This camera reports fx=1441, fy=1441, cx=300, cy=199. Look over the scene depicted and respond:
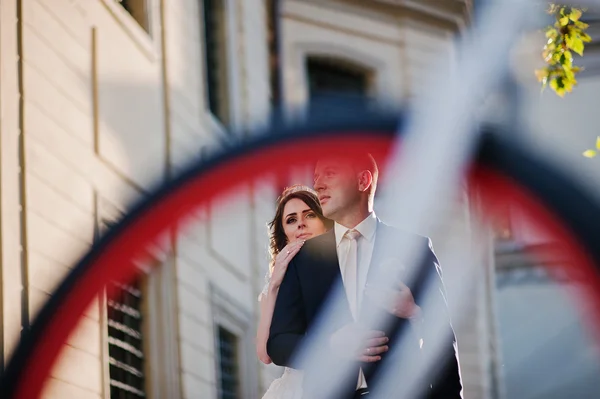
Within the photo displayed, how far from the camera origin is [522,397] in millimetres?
21953

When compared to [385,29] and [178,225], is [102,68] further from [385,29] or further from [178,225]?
→ [385,29]

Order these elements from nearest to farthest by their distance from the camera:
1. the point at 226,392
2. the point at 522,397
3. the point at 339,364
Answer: the point at 339,364 < the point at 226,392 < the point at 522,397

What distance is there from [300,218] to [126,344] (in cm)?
487

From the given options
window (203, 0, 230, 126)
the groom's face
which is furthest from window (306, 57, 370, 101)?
the groom's face

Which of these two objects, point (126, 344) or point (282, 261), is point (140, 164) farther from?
point (282, 261)

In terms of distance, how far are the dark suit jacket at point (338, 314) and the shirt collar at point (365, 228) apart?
22mm

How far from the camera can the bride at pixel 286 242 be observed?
586 centimetres

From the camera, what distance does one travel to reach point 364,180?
5.71 meters

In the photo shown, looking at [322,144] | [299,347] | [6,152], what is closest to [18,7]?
[6,152]

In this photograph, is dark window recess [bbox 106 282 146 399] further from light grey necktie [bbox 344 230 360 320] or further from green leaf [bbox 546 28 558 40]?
light grey necktie [bbox 344 230 360 320]

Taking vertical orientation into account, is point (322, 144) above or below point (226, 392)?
below

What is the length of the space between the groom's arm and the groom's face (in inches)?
12.9

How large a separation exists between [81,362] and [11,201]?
50.8 inches

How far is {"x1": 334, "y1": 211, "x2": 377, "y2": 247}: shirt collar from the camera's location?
575 centimetres
